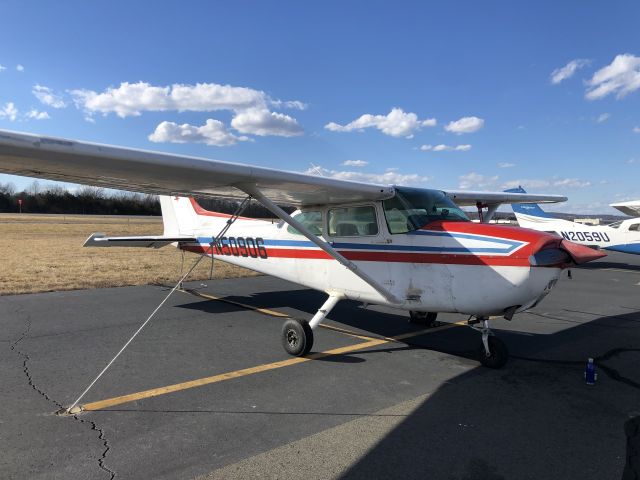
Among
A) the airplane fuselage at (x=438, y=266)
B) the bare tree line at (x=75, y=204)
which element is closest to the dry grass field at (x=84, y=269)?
the airplane fuselage at (x=438, y=266)

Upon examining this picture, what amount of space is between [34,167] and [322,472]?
3.58 meters

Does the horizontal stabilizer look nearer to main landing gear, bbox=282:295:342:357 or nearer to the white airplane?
main landing gear, bbox=282:295:342:357

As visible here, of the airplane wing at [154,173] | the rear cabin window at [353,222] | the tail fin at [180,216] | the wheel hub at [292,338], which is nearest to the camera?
the airplane wing at [154,173]

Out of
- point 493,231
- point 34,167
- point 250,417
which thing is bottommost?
point 250,417

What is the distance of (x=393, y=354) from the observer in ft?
18.8

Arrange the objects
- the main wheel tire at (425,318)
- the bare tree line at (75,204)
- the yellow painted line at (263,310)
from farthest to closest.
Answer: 1. the bare tree line at (75,204)
2. the main wheel tire at (425,318)
3. the yellow painted line at (263,310)

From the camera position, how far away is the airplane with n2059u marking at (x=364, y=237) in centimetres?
409

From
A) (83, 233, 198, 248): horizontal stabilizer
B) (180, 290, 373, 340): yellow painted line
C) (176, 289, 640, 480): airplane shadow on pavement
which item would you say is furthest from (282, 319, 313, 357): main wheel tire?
(83, 233, 198, 248): horizontal stabilizer

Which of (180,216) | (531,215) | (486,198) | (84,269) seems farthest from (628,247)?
(84,269)

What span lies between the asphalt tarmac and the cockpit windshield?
1699 mm

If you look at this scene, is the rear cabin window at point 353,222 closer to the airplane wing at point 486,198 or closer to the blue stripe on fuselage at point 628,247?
the airplane wing at point 486,198

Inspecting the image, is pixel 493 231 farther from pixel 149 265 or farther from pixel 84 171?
pixel 149 265

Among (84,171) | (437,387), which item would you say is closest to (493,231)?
(437,387)

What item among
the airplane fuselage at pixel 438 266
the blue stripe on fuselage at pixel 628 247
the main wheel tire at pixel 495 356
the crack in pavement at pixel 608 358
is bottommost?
the crack in pavement at pixel 608 358
